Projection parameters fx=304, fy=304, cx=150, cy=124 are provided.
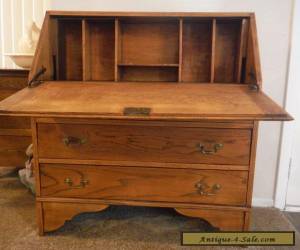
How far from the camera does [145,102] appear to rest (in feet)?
4.47

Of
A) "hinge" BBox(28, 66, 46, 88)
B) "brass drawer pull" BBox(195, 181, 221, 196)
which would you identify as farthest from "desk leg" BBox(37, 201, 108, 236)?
"hinge" BBox(28, 66, 46, 88)

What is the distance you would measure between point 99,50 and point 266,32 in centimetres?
100

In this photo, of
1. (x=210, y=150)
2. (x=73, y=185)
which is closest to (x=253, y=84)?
(x=210, y=150)

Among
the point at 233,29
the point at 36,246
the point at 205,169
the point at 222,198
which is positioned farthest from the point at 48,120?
the point at 233,29

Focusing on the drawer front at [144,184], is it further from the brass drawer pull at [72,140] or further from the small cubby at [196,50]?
the small cubby at [196,50]

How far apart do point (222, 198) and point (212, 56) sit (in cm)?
77

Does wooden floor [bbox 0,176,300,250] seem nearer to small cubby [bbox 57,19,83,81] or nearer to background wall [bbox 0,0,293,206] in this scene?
background wall [bbox 0,0,293,206]

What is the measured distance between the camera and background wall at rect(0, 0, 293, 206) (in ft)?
5.85

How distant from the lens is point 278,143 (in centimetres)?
191

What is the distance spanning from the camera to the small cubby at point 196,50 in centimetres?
179

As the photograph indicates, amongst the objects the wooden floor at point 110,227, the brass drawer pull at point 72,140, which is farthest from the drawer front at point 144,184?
the wooden floor at point 110,227

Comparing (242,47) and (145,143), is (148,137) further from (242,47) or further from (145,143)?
(242,47)

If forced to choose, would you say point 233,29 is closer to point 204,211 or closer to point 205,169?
point 205,169

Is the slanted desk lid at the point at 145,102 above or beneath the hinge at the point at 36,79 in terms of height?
beneath
